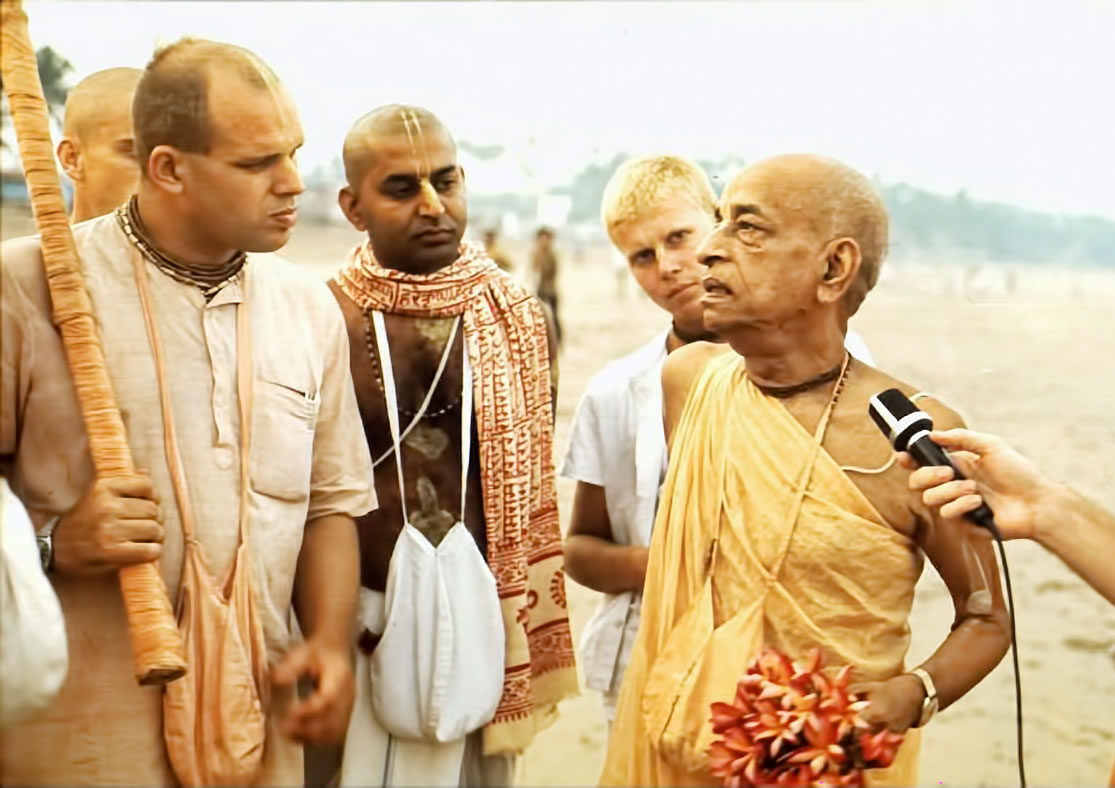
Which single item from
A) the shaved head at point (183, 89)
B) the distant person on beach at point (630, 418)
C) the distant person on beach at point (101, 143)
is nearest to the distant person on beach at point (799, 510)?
the distant person on beach at point (630, 418)

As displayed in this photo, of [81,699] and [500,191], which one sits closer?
[81,699]

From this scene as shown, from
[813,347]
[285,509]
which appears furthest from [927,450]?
[285,509]

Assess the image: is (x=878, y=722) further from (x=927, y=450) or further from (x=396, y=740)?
(x=396, y=740)

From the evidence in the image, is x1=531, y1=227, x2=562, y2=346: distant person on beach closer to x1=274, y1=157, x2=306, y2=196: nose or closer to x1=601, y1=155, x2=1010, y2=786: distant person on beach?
x1=601, y1=155, x2=1010, y2=786: distant person on beach

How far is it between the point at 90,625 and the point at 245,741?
29cm

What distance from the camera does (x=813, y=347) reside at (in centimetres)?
241

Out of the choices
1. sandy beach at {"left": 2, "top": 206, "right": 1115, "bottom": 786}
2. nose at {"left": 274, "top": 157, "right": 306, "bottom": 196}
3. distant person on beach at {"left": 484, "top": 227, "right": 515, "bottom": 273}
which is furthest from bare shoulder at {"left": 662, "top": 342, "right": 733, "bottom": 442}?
nose at {"left": 274, "top": 157, "right": 306, "bottom": 196}

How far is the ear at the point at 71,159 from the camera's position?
242 centimetres

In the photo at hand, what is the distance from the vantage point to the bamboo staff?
2191mm

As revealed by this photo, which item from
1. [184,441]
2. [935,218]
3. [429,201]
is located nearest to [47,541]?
[184,441]

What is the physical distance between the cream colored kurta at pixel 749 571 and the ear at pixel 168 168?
885 millimetres

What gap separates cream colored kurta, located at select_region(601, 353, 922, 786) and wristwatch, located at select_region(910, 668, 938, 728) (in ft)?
0.12

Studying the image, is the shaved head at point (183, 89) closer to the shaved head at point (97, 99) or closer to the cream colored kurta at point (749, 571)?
the shaved head at point (97, 99)

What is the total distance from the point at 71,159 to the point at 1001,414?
5.40ft
